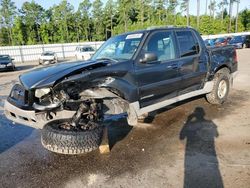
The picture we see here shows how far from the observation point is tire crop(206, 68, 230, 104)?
629cm

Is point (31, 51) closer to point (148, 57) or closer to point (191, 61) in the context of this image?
point (191, 61)

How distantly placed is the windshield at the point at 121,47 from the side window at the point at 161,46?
221 millimetres

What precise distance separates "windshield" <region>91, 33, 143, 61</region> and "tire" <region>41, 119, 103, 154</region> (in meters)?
1.58

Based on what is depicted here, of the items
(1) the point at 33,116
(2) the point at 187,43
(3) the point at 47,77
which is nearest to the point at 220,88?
(2) the point at 187,43

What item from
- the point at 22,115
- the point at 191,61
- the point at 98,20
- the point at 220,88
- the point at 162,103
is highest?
the point at 98,20

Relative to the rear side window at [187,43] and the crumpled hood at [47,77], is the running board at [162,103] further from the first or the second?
the crumpled hood at [47,77]

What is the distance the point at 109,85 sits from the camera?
12.7ft

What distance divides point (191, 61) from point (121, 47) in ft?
5.30

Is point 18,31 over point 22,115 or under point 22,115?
over

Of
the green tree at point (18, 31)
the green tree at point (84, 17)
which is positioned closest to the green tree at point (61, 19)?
the green tree at point (84, 17)

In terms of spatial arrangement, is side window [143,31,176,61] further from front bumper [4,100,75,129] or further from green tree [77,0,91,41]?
green tree [77,0,91,41]

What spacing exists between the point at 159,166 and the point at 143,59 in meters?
1.84

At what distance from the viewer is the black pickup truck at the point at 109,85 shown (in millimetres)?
3580

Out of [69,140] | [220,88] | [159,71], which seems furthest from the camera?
[220,88]
